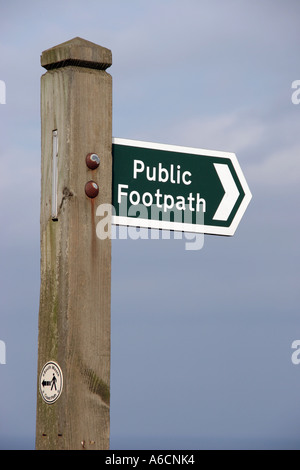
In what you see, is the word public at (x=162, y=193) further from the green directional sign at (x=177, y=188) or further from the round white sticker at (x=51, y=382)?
the round white sticker at (x=51, y=382)

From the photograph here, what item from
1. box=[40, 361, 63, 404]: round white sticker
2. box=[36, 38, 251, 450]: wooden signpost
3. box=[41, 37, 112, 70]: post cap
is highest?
box=[41, 37, 112, 70]: post cap

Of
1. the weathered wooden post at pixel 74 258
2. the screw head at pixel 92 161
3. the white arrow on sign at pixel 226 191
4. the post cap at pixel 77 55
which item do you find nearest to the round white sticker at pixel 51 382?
the weathered wooden post at pixel 74 258

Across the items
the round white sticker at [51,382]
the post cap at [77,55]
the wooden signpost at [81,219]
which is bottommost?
the round white sticker at [51,382]

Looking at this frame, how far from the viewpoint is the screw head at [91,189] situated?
9.50 feet

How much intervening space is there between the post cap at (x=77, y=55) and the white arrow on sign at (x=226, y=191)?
2.45 ft

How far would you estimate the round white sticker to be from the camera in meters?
2.79

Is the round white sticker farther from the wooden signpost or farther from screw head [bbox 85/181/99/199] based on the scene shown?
screw head [bbox 85/181/99/199]

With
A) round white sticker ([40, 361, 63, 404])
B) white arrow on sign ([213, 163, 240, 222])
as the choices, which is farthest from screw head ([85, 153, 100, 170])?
round white sticker ([40, 361, 63, 404])
